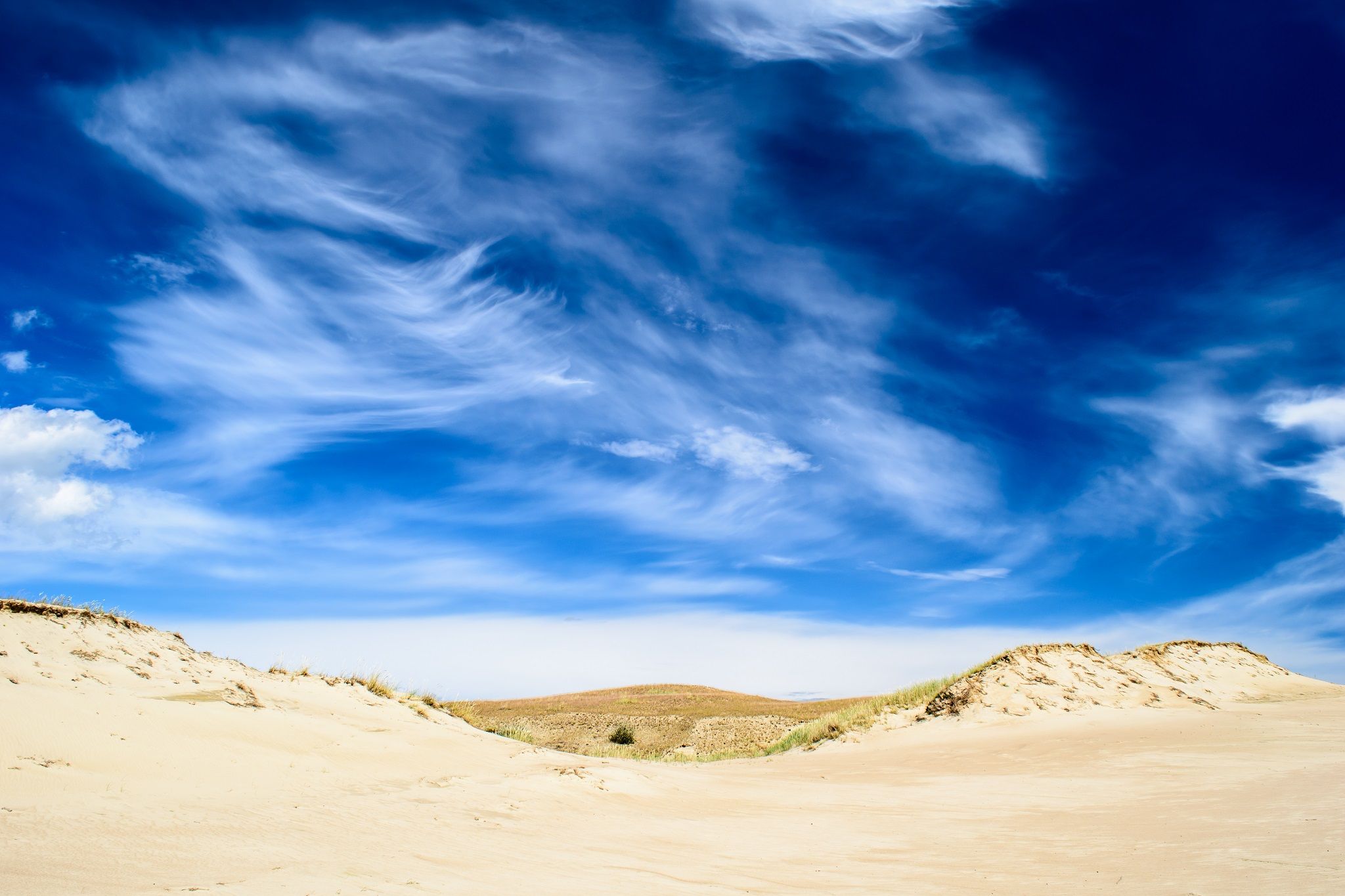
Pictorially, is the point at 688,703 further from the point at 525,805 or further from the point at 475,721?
the point at 525,805

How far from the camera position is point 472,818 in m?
7.00

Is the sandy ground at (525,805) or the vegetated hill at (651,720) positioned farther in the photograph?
the vegetated hill at (651,720)

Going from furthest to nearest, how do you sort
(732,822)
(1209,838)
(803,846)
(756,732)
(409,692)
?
(756,732)
(409,692)
(732,822)
(803,846)
(1209,838)

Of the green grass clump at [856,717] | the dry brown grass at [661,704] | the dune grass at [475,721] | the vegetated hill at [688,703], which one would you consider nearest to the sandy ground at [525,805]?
the vegetated hill at [688,703]

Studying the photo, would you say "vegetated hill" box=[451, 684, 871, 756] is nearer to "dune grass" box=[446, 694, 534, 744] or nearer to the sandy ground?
"dune grass" box=[446, 694, 534, 744]

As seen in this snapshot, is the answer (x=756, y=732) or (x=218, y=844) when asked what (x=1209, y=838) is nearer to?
(x=218, y=844)

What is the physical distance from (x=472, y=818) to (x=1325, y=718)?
706 inches

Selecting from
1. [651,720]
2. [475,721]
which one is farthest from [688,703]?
[475,721]

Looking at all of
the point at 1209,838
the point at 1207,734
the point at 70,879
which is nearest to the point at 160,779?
the point at 70,879

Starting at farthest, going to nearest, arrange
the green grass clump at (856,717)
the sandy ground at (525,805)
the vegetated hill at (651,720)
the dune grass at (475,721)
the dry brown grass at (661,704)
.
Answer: the dry brown grass at (661,704), the vegetated hill at (651,720), the green grass clump at (856,717), the dune grass at (475,721), the sandy ground at (525,805)

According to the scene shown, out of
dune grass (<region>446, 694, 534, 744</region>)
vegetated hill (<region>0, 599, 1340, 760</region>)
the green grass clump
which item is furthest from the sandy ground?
the green grass clump

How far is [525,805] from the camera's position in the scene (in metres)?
7.81

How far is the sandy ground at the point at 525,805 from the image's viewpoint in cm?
488

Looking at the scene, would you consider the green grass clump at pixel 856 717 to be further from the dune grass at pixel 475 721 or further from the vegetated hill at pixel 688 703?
the dune grass at pixel 475 721
